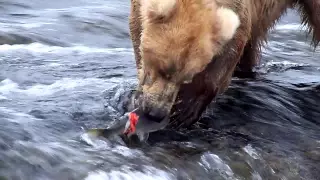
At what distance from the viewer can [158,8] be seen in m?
5.36

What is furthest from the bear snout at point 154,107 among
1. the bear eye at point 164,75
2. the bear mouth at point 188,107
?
the bear mouth at point 188,107

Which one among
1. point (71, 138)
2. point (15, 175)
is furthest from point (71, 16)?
point (15, 175)

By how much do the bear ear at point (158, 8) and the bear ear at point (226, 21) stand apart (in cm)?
35

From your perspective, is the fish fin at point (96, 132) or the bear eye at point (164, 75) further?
the bear eye at point (164, 75)

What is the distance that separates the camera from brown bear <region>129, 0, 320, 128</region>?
17.4 ft

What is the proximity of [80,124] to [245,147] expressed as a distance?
1239 millimetres

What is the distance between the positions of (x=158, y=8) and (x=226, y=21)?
0.51 m

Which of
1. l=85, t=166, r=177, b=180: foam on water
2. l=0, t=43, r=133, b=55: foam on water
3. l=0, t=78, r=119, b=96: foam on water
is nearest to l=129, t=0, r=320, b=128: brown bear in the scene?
l=85, t=166, r=177, b=180: foam on water

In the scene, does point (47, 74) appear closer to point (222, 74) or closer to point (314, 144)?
point (222, 74)

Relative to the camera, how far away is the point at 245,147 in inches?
215

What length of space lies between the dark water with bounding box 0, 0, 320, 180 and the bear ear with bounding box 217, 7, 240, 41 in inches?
32.3

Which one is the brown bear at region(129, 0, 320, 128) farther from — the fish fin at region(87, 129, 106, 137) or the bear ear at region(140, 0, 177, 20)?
the fish fin at region(87, 129, 106, 137)

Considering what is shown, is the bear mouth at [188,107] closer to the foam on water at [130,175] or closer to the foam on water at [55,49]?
the foam on water at [130,175]

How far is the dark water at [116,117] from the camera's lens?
4609mm
